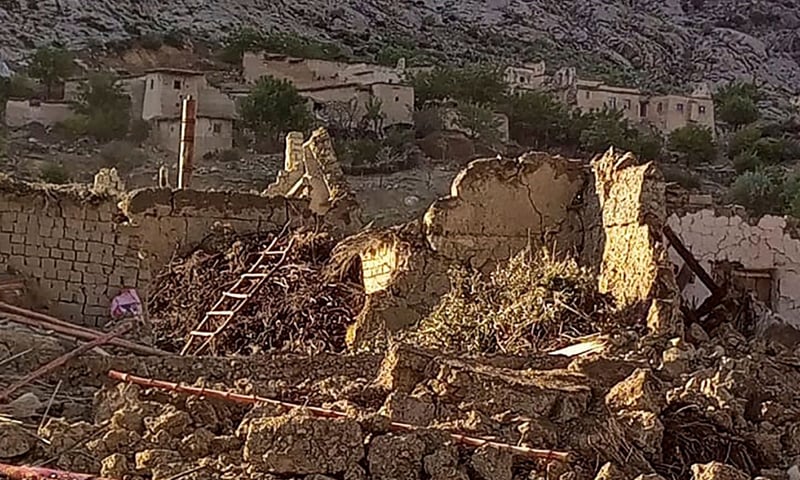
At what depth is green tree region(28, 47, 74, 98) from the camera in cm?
4838

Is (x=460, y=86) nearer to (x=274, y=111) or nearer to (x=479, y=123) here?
(x=479, y=123)

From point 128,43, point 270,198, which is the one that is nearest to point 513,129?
point 128,43

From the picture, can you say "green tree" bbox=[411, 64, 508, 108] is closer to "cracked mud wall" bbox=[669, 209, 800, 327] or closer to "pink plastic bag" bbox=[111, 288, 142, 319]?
"cracked mud wall" bbox=[669, 209, 800, 327]

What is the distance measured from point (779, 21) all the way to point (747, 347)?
71.5 m

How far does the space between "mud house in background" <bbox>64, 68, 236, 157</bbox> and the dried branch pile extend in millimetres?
27611

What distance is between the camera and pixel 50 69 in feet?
160

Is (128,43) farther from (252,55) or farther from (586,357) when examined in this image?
(586,357)

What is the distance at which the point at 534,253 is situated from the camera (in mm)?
10438

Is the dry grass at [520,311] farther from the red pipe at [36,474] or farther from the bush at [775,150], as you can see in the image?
the bush at [775,150]

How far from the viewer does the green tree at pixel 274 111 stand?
43219 mm

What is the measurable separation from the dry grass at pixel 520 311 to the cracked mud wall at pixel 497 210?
1.86 feet

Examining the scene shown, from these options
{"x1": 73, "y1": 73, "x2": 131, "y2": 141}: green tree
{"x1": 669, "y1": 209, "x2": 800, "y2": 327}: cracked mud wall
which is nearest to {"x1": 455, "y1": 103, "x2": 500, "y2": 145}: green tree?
{"x1": 73, "y1": 73, "x2": 131, "y2": 141}: green tree

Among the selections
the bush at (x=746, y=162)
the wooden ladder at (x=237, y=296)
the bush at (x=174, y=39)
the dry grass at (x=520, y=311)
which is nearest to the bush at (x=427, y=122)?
the bush at (x=746, y=162)

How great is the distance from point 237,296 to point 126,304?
1416 millimetres
